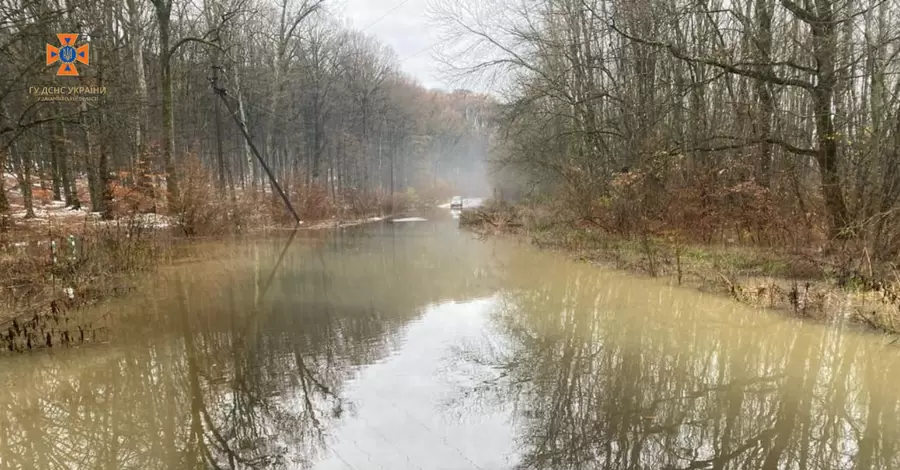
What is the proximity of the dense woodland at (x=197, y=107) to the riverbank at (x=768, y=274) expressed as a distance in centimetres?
1243

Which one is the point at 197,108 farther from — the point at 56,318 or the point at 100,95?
the point at 56,318

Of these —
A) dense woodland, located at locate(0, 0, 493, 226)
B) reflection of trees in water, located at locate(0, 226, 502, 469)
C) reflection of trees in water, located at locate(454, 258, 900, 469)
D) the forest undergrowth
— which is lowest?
reflection of trees in water, located at locate(454, 258, 900, 469)

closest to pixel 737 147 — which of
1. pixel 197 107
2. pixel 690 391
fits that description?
pixel 690 391

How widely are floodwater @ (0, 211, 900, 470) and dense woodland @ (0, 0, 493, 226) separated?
7001 millimetres

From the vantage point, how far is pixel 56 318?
6.71 meters

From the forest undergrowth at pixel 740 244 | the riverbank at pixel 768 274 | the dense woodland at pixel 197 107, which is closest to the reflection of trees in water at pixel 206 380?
the riverbank at pixel 768 274

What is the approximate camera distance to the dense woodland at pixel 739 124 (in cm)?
895

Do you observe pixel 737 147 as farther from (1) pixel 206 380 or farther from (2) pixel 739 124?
(1) pixel 206 380

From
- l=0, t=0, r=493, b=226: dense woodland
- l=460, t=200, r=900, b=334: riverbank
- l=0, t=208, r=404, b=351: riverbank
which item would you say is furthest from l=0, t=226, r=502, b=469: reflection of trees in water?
l=0, t=0, r=493, b=226: dense woodland

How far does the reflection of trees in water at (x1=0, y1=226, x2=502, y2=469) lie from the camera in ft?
12.7

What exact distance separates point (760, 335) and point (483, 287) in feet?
16.7

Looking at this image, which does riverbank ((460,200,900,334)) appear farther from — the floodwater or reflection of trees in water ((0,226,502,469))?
reflection of trees in water ((0,226,502,469))

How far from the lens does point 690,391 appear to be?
4973mm

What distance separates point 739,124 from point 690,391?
34.5 feet
